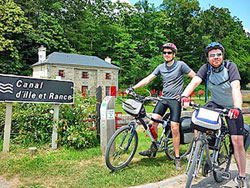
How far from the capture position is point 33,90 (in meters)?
4.62

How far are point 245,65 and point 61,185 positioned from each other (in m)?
47.2

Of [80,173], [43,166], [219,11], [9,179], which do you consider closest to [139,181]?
[80,173]

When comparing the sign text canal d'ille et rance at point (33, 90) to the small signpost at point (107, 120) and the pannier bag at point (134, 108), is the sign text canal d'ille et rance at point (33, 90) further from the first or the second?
the pannier bag at point (134, 108)

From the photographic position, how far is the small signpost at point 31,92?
437 centimetres

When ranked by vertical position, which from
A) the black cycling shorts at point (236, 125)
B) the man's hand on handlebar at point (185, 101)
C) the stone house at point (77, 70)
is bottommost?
the black cycling shorts at point (236, 125)

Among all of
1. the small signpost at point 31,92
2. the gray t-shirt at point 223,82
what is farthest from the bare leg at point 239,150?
the small signpost at point 31,92

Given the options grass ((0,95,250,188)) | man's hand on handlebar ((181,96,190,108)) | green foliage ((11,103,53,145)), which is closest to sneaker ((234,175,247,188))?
grass ((0,95,250,188))

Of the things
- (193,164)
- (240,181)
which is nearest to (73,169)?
(193,164)

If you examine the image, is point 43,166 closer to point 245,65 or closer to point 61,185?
point 61,185

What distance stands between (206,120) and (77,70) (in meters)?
25.6

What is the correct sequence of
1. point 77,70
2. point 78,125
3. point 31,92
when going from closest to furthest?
point 31,92, point 78,125, point 77,70

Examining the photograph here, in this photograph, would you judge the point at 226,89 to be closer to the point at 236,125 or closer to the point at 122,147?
the point at 236,125

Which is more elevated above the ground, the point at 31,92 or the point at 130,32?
the point at 130,32

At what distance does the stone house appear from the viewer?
84.7ft
